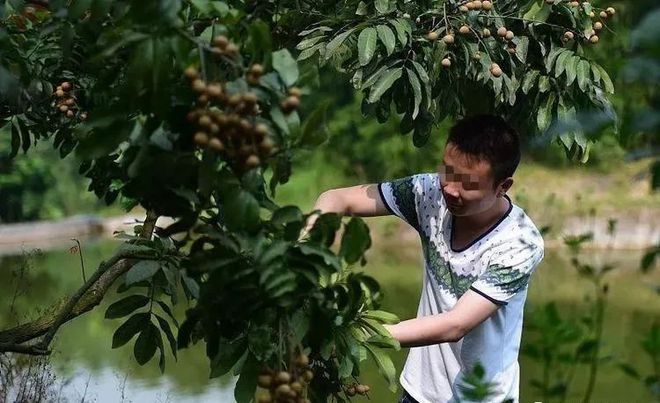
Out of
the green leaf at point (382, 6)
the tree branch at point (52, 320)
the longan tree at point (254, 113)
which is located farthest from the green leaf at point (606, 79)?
the tree branch at point (52, 320)

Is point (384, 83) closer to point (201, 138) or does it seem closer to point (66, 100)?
point (66, 100)

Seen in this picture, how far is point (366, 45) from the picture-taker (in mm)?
2473

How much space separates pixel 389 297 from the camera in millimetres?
7918

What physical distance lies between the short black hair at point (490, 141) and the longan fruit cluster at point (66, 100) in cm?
109

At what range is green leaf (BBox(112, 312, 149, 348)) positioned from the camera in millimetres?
2420

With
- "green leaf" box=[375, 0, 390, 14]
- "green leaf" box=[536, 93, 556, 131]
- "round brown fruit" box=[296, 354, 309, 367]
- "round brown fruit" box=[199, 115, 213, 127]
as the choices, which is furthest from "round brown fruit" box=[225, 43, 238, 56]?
"green leaf" box=[536, 93, 556, 131]

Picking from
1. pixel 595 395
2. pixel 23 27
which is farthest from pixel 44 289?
pixel 23 27

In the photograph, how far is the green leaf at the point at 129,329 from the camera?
7.94 ft

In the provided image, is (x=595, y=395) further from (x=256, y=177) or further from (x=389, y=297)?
(x=256, y=177)

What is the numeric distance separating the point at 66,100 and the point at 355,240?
149 cm

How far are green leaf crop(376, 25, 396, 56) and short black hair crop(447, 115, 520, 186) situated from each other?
0.97 feet

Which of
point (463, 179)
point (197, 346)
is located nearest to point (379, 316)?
point (463, 179)

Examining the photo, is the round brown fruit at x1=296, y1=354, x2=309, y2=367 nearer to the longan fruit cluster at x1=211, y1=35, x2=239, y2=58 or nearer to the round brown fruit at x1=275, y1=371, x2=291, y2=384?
the round brown fruit at x1=275, y1=371, x2=291, y2=384

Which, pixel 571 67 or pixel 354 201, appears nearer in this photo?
pixel 354 201
